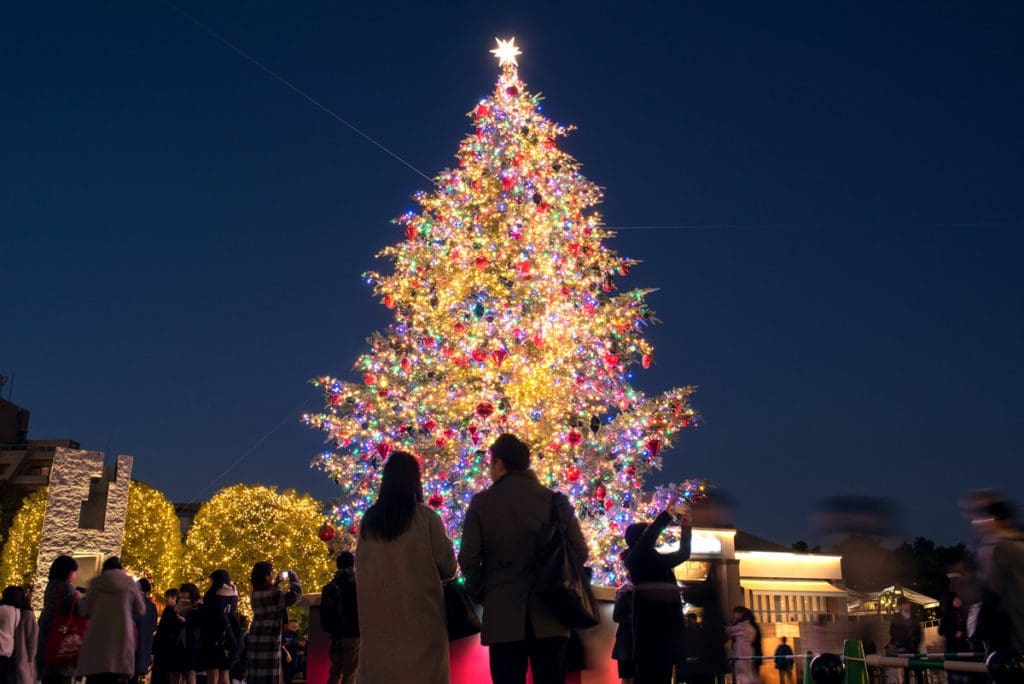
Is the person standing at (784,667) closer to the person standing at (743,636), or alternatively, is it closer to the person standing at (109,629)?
the person standing at (743,636)

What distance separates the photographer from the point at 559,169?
18172mm

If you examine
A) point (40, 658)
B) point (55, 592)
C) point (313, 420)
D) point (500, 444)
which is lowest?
point (40, 658)

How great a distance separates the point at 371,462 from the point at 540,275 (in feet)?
14.6

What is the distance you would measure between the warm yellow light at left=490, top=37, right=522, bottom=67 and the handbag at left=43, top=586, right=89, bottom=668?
13.4 m

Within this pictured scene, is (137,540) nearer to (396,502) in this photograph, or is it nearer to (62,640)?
(62,640)

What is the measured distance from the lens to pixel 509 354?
16500mm

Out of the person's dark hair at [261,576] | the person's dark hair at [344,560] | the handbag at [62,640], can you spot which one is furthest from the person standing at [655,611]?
the handbag at [62,640]

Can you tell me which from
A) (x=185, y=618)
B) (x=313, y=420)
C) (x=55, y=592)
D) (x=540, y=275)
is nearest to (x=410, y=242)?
(x=540, y=275)

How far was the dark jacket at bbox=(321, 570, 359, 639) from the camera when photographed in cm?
627

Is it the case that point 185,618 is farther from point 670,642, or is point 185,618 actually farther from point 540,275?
point 540,275

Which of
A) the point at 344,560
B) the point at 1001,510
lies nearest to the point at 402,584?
the point at 1001,510

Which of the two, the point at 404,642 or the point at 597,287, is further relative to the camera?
the point at 597,287

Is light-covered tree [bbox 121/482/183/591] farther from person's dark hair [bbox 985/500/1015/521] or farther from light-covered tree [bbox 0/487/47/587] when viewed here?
person's dark hair [bbox 985/500/1015/521]

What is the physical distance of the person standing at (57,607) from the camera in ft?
29.2
